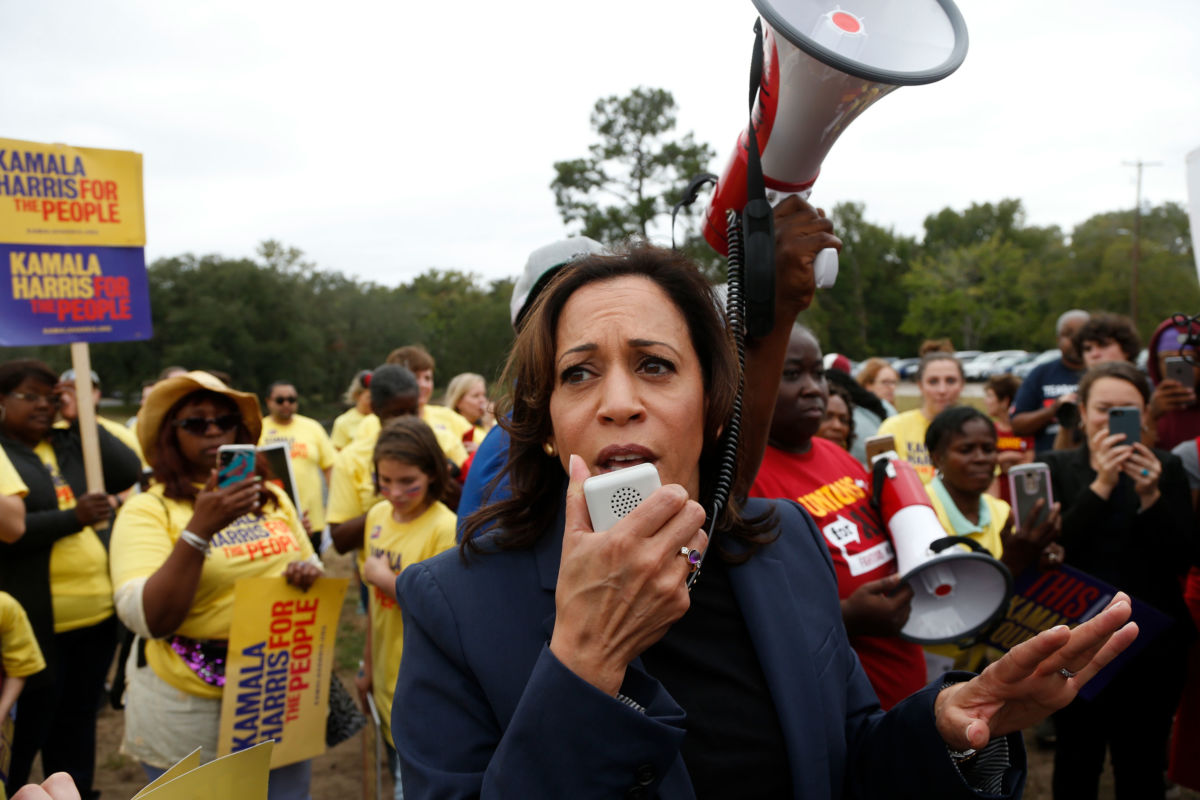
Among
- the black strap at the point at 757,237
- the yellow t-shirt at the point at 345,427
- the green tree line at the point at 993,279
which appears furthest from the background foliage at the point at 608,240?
the black strap at the point at 757,237

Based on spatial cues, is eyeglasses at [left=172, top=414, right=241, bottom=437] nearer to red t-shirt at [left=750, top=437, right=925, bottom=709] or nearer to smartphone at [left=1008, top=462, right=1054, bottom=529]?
red t-shirt at [left=750, top=437, right=925, bottom=709]

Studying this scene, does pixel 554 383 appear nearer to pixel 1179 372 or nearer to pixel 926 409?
pixel 1179 372

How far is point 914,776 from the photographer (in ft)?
4.44

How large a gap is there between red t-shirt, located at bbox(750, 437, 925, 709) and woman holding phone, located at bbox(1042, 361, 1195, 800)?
1.29 metres

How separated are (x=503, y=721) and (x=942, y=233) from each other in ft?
226

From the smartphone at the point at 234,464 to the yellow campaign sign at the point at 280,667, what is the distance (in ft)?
1.28

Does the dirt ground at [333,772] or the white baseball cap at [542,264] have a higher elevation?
the white baseball cap at [542,264]

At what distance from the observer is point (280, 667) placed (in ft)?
9.81

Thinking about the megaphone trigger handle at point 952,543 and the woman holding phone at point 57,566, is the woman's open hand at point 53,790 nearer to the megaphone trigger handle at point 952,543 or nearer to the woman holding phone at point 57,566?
the megaphone trigger handle at point 952,543

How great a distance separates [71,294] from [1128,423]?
4.87 meters

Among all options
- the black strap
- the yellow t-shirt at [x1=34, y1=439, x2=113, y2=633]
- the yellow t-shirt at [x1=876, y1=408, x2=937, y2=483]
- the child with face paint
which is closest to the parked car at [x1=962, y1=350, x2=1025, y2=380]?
the yellow t-shirt at [x1=876, y1=408, x2=937, y2=483]

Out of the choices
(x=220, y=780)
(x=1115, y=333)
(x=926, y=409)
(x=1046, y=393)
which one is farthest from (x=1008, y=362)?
(x=220, y=780)

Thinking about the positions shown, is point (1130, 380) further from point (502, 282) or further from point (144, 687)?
point (502, 282)

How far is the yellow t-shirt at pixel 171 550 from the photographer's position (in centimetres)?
285
